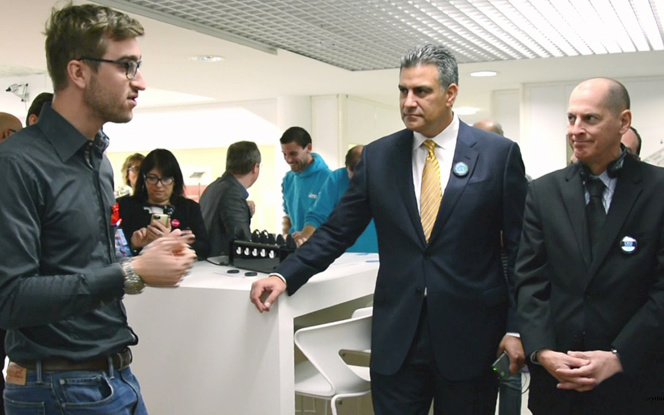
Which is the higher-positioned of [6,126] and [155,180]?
[6,126]

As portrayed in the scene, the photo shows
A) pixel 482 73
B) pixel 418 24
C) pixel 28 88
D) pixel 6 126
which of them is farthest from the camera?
pixel 28 88

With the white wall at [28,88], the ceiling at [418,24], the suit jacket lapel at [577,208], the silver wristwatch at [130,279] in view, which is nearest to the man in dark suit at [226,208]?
the ceiling at [418,24]

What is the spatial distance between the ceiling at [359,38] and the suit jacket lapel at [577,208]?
6.48ft

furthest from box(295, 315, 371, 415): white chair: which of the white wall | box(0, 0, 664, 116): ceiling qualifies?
the white wall

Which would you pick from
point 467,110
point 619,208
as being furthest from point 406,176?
point 467,110

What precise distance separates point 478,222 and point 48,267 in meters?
1.27

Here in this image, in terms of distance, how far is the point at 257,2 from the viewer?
3.68 meters

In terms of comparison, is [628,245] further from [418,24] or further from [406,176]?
[418,24]

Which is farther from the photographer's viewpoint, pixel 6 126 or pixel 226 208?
pixel 226 208

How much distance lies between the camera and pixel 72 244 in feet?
4.96

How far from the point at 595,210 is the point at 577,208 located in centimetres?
5

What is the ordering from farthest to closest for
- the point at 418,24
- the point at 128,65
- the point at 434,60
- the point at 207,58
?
1. the point at 207,58
2. the point at 418,24
3. the point at 434,60
4. the point at 128,65

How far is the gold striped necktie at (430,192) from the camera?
2.19 m

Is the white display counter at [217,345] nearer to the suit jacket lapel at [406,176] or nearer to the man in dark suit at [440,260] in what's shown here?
the man in dark suit at [440,260]
